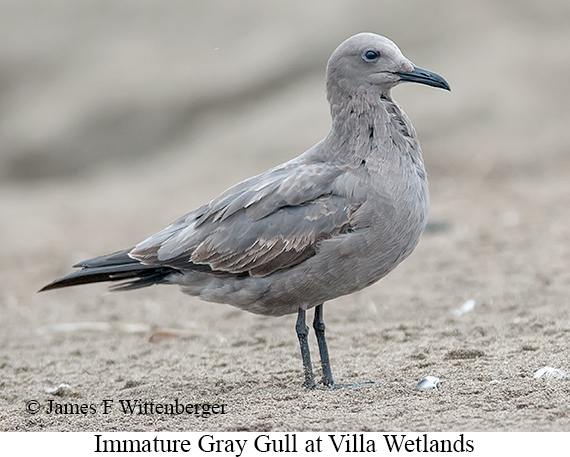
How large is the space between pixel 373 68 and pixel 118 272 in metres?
1.84

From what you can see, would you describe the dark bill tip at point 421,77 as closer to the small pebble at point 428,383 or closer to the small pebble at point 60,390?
the small pebble at point 428,383

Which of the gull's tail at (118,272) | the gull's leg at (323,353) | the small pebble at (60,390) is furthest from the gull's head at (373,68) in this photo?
the small pebble at (60,390)

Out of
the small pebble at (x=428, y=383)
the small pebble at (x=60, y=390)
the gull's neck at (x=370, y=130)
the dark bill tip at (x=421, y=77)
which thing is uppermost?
the dark bill tip at (x=421, y=77)

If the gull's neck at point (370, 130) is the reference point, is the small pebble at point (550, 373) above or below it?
below

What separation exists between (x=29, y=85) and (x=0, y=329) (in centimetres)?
784

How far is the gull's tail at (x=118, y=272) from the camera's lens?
192 inches

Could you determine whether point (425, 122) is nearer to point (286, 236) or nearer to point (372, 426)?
point (286, 236)

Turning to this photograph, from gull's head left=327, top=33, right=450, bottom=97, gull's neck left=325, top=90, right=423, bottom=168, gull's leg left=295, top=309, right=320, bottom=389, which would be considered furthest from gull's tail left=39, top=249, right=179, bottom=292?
gull's head left=327, top=33, right=450, bottom=97

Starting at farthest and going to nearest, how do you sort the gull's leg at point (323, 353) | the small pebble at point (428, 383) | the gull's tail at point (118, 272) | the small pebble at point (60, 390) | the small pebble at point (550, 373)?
1. the gull's tail at point (118, 272)
2. the small pebble at point (60, 390)
3. the gull's leg at point (323, 353)
4. the small pebble at point (428, 383)
5. the small pebble at point (550, 373)

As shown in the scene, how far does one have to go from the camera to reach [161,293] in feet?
24.7

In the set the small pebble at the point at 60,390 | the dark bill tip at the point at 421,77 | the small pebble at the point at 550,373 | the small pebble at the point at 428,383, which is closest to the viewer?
the small pebble at the point at 550,373

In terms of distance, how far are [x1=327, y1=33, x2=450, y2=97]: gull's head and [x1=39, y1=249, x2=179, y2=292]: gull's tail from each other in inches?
57.8

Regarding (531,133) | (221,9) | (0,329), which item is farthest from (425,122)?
(0,329)
